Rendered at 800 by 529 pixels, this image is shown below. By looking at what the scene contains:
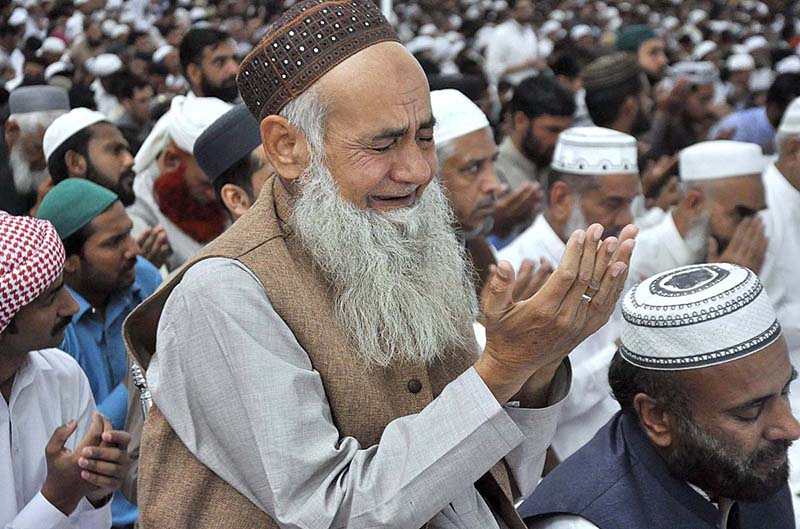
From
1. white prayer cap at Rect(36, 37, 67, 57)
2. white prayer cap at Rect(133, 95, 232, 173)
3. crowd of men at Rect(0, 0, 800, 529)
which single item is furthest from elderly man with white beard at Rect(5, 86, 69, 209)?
white prayer cap at Rect(36, 37, 67, 57)

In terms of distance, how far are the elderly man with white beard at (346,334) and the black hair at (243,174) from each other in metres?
1.30

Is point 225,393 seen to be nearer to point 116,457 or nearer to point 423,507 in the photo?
point 423,507

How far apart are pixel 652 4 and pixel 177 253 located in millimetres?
17954

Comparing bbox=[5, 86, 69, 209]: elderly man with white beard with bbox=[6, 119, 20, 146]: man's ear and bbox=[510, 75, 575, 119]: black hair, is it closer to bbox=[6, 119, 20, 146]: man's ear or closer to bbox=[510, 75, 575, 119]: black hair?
bbox=[6, 119, 20, 146]: man's ear

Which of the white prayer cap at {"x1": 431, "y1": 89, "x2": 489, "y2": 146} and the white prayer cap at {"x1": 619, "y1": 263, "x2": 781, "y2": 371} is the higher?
the white prayer cap at {"x1": 619, "y1": 263, "x2": 781, "y2": 371}

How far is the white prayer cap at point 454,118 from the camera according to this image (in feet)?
12.2

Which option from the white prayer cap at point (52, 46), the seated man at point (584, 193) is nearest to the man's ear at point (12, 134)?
the seated man at point (584, 193)

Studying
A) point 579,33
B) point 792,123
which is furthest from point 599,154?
point 579,33

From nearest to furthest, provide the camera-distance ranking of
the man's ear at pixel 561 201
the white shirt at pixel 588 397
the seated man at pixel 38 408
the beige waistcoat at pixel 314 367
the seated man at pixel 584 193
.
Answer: the beige waistcoat at pixel 314 367, the seated man at pixel 38 408, the white shirt at pixel 588 397, the seated man at pixel 584 193, the man's ear at pixel 561 201

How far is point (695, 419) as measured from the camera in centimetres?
231

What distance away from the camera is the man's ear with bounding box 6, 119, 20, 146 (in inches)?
223

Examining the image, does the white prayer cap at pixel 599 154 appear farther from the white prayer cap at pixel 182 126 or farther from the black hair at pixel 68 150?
the black hair at pixel 68 150

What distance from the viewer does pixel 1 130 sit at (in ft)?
19.4

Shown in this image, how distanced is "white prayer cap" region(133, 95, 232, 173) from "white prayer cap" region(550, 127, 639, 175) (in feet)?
4.72
